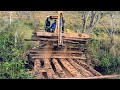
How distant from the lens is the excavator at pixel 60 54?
21.5ft

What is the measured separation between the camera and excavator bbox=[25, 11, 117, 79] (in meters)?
6.55

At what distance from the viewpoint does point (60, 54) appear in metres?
6.74

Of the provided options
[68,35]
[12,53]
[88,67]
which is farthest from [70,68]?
[12,53]

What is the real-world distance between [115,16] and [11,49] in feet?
5.27

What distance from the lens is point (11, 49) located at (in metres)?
6.58

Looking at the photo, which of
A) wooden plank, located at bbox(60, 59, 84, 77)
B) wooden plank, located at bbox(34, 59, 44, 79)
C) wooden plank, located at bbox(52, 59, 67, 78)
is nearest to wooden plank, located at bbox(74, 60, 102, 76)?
wooden plank, located at bbox(60, 59, 84, 77)

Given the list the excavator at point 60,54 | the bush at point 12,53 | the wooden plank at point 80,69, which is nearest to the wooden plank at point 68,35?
the excavator at point 60,54

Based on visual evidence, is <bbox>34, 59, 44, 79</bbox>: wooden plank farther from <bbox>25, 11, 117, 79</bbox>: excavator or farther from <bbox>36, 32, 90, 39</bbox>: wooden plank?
<bbox>36, 32, 90, 39</bbox>: wooden plank

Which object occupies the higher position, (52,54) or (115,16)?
(115,16)

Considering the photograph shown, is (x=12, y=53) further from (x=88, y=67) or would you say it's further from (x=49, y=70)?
(x=88, y=67)
